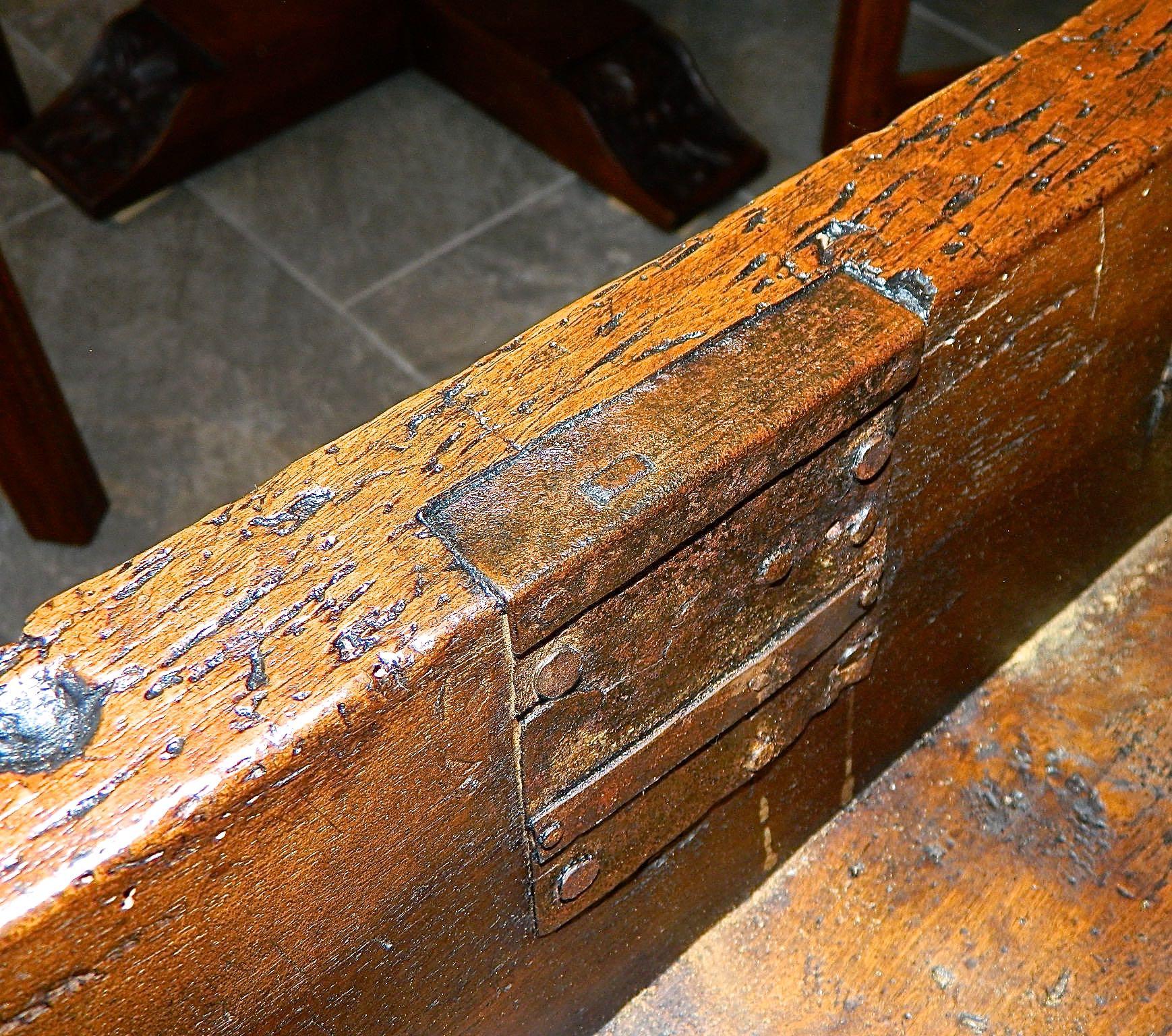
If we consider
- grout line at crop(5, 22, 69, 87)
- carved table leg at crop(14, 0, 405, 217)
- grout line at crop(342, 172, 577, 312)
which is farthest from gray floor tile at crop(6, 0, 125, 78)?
grout line at crop(342, 172, 577, 312)

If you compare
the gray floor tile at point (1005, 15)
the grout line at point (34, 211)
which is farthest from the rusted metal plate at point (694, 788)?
the gray floor tile at point (1005, 15)

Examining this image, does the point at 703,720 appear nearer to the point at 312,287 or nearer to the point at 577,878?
the point at 577,878

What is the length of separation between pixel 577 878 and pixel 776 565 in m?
0.26

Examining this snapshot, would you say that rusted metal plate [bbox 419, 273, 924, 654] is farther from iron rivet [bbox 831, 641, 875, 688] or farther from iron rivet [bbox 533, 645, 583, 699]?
iron rivet [bbox 831, 641, 875, 688]

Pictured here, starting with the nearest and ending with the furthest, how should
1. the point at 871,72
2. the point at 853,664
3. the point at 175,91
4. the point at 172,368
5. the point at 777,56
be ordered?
the point at 853,664, the point at 871,72, the point at 172,368, the point at 175,91, the point at 777,56

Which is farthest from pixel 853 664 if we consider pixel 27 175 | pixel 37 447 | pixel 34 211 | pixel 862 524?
pixel 27 175

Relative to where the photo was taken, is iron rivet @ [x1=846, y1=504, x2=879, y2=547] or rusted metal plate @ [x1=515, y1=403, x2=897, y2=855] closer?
rusted metal plate @ [x1=515, y1=403, x2=897, y2=855]

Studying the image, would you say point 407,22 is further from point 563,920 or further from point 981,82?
point 563,920

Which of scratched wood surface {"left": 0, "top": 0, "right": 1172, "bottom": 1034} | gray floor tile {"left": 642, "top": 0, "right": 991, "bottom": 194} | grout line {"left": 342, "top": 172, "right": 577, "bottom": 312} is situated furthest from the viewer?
gray floor tile {"left": 642, "top": 0, "right": 991, "bottom": 194}

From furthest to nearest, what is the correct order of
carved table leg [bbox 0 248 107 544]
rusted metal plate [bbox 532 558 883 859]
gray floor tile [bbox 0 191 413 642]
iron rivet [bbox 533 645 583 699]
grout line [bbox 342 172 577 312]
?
grout line [bbox 342 172 577 312]
gray floor tile [bbox 0 191 413 642]
carved table leg [bbox 0 248 107 544]
rusted metal plate [bbox 532 558 883 859]
iron rivet [bbox 533 645 583 699]

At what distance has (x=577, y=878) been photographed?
1008mm

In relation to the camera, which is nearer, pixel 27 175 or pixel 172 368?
pixel 172 368

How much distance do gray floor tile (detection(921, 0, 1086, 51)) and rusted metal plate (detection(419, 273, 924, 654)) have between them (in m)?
2.34

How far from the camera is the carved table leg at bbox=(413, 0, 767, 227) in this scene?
2.66 meters
